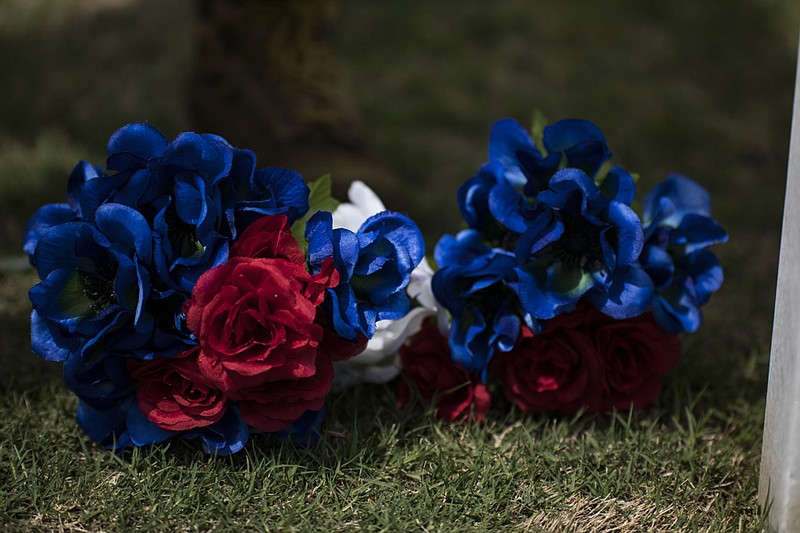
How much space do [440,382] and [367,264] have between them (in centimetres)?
30

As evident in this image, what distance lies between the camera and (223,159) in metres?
1.37

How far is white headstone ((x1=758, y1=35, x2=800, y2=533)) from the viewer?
3.90ft

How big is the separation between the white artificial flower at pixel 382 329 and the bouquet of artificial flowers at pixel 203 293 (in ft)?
0.46

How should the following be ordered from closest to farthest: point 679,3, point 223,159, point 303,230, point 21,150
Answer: point 223,159
point 303,230
point 21,150
point 679,3

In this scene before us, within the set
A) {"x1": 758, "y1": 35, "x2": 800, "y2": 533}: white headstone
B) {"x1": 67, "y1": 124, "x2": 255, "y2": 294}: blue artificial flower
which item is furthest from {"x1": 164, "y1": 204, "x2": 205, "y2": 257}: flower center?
{"x1": 758, "y1": 35, "x2": 800, "y2": 533}: white headstone

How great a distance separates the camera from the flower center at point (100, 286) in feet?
4.43

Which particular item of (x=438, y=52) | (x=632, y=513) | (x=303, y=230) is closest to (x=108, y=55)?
(x=438, y=52)

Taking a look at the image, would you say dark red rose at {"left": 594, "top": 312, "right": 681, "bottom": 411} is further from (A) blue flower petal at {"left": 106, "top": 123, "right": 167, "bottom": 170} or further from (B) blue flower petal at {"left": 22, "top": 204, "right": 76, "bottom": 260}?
(B) blue flower petal at {"left": 22, "top": 204, "right": 76, "bottom": 260}

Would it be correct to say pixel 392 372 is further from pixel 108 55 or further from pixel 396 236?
pixel 108 55

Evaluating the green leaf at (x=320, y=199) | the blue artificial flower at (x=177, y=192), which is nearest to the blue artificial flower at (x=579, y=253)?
the green leaf at (x=320, y=199)

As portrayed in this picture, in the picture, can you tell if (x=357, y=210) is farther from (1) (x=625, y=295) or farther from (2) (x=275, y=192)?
(1) (x=625, y=295)

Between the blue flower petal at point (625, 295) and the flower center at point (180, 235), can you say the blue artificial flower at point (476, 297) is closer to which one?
the blue flower petal at point (625, 295)

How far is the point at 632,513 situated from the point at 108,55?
2612 millimetres

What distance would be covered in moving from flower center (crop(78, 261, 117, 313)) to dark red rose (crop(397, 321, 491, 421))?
530mm
